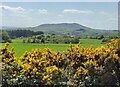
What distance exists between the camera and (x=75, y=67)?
4152 millimetres

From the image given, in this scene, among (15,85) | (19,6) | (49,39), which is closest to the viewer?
(15,85)

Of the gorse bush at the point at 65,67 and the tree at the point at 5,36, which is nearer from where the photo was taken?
the gorse bush at the point at 65,67

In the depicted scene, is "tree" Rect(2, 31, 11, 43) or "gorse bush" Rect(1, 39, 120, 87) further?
"tree" Rect(2, 31, 11, 43)

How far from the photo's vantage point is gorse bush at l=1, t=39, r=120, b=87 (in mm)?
3906

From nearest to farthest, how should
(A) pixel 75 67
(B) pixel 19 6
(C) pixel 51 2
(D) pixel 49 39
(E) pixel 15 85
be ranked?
(E) pixel 15 85, (A) pixel 75 67, (C) pixel 51 2, (B) pixel 19 6, (D) pixel 49 39

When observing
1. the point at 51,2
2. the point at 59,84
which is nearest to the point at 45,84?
the point at 59,84

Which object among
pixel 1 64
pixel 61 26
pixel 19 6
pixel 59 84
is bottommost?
pixel 59 84

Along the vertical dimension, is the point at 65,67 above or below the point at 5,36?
below

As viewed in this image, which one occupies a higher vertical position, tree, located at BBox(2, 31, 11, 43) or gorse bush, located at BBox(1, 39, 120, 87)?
tree, located at BBox(2, 31, 11, 43)

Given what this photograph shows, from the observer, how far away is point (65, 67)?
4.22 meters

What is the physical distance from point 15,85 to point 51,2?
1.52 metres

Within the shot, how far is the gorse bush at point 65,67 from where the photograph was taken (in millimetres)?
3906

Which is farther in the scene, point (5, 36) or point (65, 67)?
point (5, 36)

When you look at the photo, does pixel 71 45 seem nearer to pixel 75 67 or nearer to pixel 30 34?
pixel 75 67
